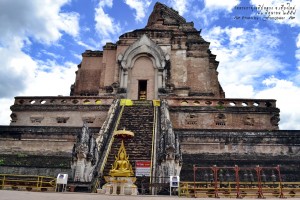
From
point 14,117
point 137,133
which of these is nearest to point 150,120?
point 137,133

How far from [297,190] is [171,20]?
24874 millimetres

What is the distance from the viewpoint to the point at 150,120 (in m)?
19.0

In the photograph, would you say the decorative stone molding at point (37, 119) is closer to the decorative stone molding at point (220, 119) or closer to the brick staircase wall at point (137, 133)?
the brick staircase wall at point (137, 133)

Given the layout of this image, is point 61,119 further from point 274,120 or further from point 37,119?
point 274,120

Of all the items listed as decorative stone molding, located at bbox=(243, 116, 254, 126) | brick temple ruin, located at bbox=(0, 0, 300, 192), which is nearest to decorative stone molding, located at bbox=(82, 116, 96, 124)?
brick temple ruin, located at bbox=(0, 0, 300, 192)

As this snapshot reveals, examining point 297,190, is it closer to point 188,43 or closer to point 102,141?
point 102,141

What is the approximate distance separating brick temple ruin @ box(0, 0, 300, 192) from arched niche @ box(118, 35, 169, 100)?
0.29ft

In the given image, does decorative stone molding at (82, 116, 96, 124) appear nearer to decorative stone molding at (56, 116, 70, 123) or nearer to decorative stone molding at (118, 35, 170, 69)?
decorative stone molding at (56, 116, 70, 123)

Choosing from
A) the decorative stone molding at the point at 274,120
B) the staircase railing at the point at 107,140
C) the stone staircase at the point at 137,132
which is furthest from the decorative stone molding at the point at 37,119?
the decorative stone molding at the point at 274,120

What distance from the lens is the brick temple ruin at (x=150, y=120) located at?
14.9 meters

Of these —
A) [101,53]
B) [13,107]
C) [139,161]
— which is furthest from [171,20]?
[139,161]

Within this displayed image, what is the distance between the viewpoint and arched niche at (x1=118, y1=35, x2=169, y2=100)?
25266mm

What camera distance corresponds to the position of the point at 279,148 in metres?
18.0

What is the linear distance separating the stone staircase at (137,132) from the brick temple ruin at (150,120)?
52 millimetres
